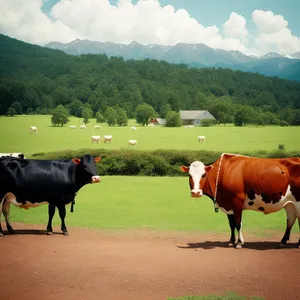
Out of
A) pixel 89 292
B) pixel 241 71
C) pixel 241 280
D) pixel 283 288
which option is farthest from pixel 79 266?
pixel 241 71

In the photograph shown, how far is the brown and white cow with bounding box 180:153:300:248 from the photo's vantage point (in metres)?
6.79

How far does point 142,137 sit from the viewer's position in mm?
18219

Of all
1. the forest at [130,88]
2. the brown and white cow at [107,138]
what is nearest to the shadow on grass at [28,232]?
the forest at [130,88]

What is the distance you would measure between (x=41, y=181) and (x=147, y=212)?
334cm

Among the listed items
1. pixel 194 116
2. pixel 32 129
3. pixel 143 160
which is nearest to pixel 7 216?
pixel 143 160

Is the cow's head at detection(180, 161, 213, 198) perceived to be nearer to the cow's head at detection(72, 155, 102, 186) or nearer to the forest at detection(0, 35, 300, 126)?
the cow's head at detection(72, 155, 102, 186)

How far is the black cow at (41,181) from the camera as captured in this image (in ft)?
25.1

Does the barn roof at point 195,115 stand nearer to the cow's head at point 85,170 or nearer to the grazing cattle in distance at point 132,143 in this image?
the grazing cattle in distance at point 132,143

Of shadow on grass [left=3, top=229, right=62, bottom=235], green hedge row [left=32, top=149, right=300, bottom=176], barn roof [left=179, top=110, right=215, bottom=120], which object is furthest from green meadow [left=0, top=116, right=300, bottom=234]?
shadow on grass [left=3, top=229, right=62, bottom=235]

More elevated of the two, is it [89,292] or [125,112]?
[125,112]

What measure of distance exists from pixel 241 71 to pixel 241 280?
1869 cm

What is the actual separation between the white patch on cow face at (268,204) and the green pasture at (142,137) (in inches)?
423

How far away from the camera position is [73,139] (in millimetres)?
17375

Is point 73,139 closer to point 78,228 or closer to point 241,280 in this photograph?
point 78,228
